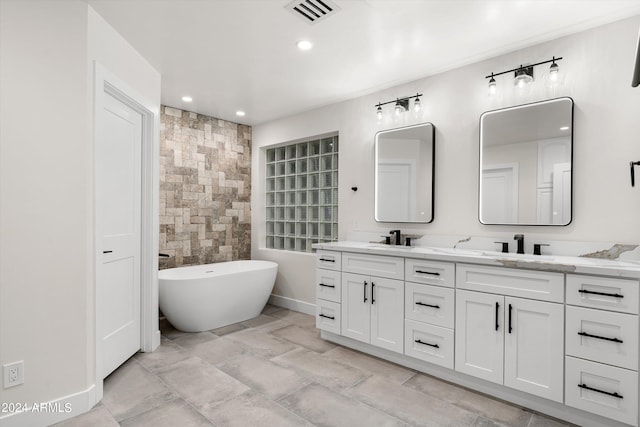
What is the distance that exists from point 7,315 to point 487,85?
139 inches

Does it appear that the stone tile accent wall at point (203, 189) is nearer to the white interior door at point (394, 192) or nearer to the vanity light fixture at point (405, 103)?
the white interior door at point (394, 192)

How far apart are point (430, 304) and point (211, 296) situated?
2146 millimetres

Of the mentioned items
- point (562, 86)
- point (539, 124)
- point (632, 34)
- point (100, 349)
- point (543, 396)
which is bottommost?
point (543, 396)

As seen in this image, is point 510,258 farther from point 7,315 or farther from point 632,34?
point 7,315

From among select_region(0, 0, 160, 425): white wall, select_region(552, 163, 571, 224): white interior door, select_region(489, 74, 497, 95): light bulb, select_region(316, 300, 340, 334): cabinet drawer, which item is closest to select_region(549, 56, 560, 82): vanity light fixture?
select_region(489, 74, 497, 95): light bulb

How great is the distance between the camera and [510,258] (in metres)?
2.26

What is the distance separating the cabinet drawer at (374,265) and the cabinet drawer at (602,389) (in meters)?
1.19

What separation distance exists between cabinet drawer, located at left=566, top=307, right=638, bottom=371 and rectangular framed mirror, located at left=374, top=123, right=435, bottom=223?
4.54 feet

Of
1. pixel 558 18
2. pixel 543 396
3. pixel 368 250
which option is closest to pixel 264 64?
pixel 368 250

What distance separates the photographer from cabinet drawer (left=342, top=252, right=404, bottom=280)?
9.04 ft

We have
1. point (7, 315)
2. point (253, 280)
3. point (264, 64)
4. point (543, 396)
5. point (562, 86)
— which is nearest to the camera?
point (7, 315)

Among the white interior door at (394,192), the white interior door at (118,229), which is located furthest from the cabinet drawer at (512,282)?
the white interior door at (118,229)

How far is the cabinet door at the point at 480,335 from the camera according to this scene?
222 cm

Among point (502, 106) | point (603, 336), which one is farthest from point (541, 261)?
point (502, 106)
